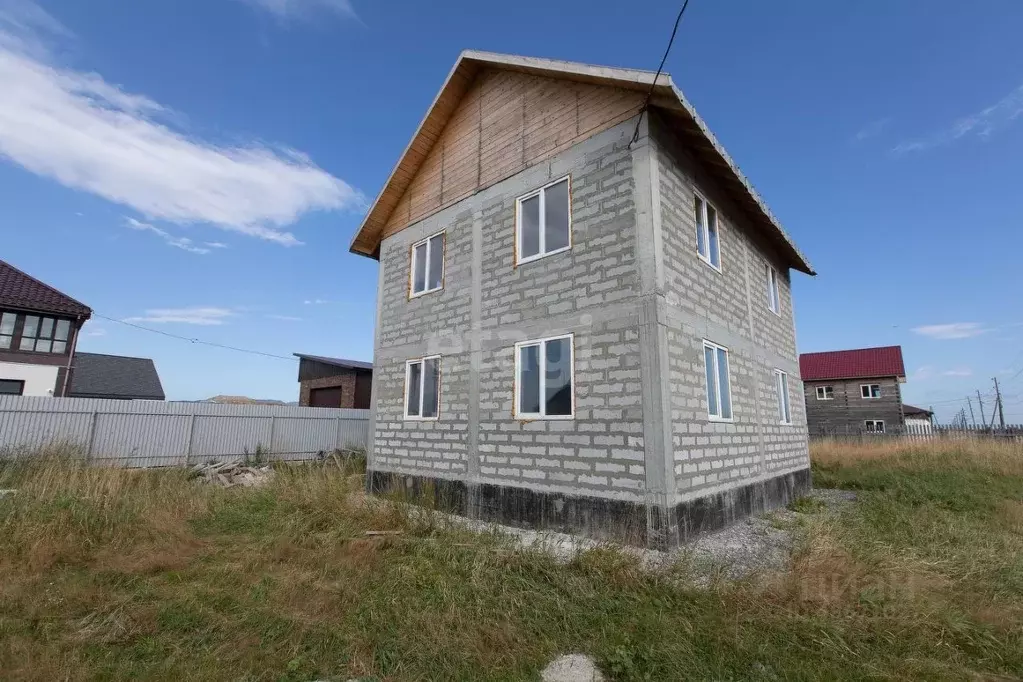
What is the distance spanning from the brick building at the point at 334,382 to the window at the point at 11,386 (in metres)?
12.0

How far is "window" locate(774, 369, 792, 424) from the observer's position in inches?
437

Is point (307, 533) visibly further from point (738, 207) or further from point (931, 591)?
point (738, 207)

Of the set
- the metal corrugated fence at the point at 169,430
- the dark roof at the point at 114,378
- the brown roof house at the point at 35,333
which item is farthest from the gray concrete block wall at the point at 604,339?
the dark roof at the point at 114,378

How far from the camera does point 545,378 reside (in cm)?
798

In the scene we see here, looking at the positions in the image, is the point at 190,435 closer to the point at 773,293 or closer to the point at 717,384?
the point at 717,384

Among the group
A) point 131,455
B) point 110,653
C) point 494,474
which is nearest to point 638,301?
point 494,474

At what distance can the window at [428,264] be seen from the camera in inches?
417

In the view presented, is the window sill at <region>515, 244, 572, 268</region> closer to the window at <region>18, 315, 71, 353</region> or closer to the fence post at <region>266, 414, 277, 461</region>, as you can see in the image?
the fence post at <region>266, 414, 277, 461</region>

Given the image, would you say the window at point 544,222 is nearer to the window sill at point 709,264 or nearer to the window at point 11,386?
the window sill at point 709,264

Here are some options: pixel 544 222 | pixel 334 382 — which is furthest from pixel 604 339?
pixel 334 382

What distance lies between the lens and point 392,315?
11.4m

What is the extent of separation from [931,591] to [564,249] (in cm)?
602

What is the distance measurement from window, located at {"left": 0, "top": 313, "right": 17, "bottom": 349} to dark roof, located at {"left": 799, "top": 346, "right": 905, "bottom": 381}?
3984 cm

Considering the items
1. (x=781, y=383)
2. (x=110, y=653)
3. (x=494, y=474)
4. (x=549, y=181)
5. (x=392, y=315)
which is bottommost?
(x=110, y=653)
